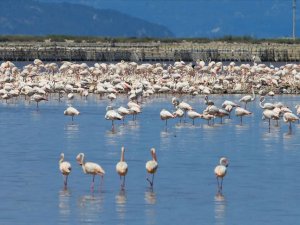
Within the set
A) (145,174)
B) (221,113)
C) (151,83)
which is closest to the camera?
(145,174)

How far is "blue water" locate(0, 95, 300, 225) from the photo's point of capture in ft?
53.0

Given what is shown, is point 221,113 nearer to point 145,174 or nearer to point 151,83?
point 145,174

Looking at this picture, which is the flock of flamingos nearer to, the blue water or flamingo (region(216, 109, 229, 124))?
flamingo (region(216, 109, 229, 124))

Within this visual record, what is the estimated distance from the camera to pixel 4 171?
19.8 m

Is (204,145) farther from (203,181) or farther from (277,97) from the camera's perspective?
(277,97)

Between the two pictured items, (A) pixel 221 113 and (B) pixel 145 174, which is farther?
(A) pixel 221 113

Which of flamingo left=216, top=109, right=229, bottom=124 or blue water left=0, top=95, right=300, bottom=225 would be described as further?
flamingo left=216, top=109, right=229, bottom=124

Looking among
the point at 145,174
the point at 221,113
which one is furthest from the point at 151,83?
the point at 145,174

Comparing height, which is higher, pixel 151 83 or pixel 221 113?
pixel 151 83

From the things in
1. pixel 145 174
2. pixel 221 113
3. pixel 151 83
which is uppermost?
pixel 151 83

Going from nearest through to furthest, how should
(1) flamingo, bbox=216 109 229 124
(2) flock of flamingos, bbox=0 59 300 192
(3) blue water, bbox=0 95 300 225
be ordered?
(3) blue water, bbox=0 95 300 225, (1) flamingo, bbox=216 109 229 124, (2) flock of flamingos, bbox=0 59 300 192

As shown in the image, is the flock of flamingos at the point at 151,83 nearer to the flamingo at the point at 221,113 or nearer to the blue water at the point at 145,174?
the flamingo at the point at 221,113

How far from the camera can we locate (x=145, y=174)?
1961 centimetres

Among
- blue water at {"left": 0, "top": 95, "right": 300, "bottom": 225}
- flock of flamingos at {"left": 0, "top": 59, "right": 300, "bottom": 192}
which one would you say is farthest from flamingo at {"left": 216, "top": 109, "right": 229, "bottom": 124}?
blue water at {"left": 0, "top": 95, "right": 300, "bottom": 225}
